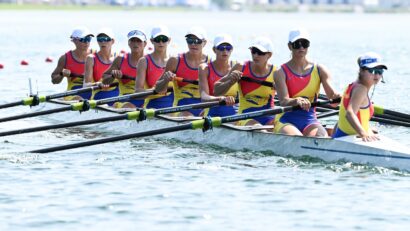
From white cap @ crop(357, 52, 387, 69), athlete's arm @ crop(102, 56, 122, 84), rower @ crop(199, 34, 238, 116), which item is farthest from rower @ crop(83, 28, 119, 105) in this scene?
white cap @ crop(357, 52, 387, 69)

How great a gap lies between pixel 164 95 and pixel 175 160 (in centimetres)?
285

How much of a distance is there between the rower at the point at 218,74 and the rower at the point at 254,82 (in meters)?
0.24

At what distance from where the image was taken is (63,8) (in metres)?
145

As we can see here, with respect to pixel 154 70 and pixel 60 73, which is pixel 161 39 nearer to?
pixel 154 70

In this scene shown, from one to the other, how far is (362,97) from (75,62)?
295 inches

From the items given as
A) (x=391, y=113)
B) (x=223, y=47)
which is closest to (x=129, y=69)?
(x=223, y=47)

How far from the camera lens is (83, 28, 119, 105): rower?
17.0 metres

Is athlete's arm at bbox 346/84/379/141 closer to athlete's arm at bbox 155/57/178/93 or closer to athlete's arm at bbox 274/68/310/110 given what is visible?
athlete's arm at bbox 274/68/310/110

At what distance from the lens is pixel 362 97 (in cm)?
1147

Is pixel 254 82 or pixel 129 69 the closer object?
pixel 254 82

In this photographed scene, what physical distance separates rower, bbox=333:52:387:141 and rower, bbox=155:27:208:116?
360 centimetres

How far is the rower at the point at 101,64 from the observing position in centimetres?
1698

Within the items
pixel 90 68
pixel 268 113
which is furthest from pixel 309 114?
pixel 90 68

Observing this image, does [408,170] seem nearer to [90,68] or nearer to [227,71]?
[227,71]
